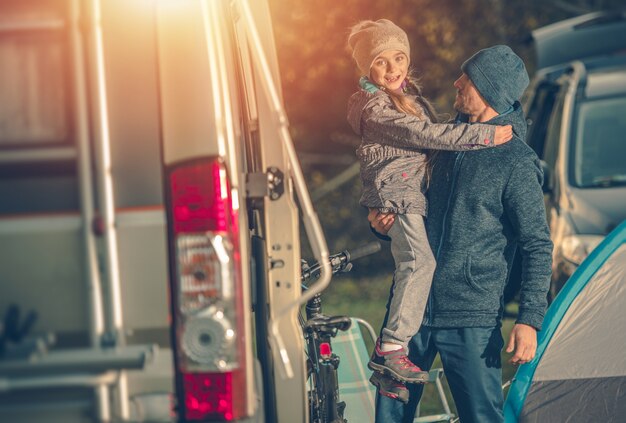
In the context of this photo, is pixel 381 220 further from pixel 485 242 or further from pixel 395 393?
pixel 395 393

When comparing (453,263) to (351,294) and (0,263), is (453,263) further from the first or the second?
(351,294)

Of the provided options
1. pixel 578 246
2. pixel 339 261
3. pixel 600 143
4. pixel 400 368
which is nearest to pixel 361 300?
pixel 600 143

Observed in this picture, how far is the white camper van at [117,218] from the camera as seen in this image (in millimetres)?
3041

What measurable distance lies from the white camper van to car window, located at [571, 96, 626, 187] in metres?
5.13

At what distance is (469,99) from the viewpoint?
4.13 metres

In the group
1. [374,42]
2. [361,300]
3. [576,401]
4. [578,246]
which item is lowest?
[361,300]

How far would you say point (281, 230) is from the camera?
3670 mm

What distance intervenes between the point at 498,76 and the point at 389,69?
0.49m

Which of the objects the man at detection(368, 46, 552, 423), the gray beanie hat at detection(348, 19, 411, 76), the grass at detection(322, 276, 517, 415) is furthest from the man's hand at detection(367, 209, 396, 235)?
the grass at detection(322, 276, 517, 415)

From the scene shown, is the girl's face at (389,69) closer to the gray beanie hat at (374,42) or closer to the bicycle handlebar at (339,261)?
the gray beanie hat at (374,42)

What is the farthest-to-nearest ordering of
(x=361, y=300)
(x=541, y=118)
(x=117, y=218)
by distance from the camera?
(x=361, y=300), (x=541, y=118), (x=117, y=218)

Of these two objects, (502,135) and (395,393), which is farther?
(395,393)

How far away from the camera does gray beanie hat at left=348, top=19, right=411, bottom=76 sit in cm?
434

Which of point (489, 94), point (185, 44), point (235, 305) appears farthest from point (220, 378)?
point (489, 94)
